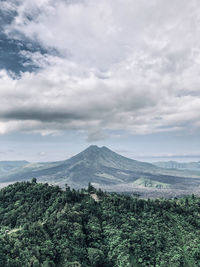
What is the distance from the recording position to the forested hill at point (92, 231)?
104m

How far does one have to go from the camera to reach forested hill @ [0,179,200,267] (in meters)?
104

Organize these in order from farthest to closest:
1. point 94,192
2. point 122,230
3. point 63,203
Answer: point 94,192 → point 63,203 → point 122,230

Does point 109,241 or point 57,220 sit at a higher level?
point 57,220

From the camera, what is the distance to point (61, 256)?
103 m

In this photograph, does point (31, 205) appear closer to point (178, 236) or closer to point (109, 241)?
point (109, 241)

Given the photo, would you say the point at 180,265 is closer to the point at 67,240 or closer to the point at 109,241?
the point at 109,241

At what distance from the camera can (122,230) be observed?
127000 millimetres

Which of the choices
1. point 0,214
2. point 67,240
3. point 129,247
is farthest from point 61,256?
point 0,214

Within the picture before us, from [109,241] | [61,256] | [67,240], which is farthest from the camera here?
[109,241]

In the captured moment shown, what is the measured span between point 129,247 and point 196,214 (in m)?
57.5

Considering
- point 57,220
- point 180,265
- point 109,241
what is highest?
point 57,220

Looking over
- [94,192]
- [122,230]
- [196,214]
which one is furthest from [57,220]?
[196,214]

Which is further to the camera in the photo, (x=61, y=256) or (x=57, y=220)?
(x=57, y=220)

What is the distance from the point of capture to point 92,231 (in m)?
124
